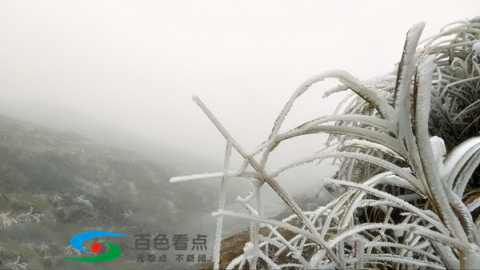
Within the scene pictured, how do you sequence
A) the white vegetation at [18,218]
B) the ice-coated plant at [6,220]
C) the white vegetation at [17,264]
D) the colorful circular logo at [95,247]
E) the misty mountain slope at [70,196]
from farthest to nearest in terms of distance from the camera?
1. the colorful circular logo at [95,247]
2. the misty mountain slope at [70,196]
3. the white vegetation at [18,218]
4. the ice-coated plant at [6,220]
5. the white vegetation at [17,264]

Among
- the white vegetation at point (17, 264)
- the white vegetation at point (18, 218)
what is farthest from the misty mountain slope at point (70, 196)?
the white vegetation at point (17, 264)

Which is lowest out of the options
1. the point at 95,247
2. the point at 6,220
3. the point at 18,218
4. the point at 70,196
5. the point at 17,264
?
the point at 95,247

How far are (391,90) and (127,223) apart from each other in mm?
25155

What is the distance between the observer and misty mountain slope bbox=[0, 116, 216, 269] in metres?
18.6

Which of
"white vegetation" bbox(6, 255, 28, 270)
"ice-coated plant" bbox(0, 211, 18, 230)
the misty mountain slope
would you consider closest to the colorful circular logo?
the misty mountain slope

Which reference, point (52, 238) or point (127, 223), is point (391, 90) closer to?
point (52, 238)

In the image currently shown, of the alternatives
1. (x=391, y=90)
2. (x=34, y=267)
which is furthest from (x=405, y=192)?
(x=34, y=267)

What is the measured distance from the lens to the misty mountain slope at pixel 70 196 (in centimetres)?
1862

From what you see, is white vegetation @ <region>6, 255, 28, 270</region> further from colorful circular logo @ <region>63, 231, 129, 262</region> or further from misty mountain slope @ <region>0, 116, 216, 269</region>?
colorful circular logo @ <region>63, 231, 129, 262</region>

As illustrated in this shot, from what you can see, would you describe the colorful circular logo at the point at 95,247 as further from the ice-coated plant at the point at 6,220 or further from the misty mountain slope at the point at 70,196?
the ice-coated plant at the point at 6,220

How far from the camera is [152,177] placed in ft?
99.7

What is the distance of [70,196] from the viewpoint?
23484mm

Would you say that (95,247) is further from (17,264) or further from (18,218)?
(17,264)

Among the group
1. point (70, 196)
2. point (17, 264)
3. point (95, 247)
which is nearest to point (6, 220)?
point (17, 264)
